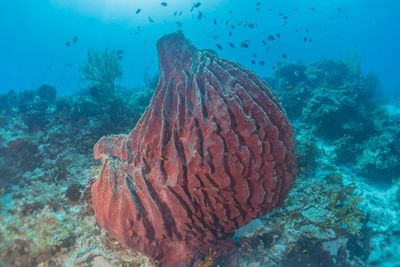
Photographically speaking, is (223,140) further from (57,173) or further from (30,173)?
(30,173)

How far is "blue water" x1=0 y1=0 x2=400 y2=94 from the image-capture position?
253ft

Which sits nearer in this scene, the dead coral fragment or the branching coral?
the dead coral fragment

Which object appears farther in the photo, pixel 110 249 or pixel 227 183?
pixel 110 249

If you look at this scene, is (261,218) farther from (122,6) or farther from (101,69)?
(122,6)

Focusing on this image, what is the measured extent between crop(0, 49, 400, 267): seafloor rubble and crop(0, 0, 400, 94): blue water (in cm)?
7090

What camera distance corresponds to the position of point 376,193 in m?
6.75

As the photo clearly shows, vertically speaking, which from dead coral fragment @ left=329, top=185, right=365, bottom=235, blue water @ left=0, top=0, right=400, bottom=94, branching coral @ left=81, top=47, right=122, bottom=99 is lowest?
dead coral fragment @ left=329, top=185, right=365, bottom=235

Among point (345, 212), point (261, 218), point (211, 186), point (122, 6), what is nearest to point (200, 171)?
point (211, 186)

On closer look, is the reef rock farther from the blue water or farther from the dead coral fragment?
the blue water

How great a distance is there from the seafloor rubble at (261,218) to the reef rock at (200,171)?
670mm

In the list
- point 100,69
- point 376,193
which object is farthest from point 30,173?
point 376,193

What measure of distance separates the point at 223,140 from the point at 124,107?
7.65m

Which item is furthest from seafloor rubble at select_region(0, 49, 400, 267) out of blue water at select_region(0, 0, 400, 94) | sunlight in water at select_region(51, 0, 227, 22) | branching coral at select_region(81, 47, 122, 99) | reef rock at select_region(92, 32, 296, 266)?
sunlight in water at select_region(51, 0, 227, 22)

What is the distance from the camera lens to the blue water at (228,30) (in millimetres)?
77062
